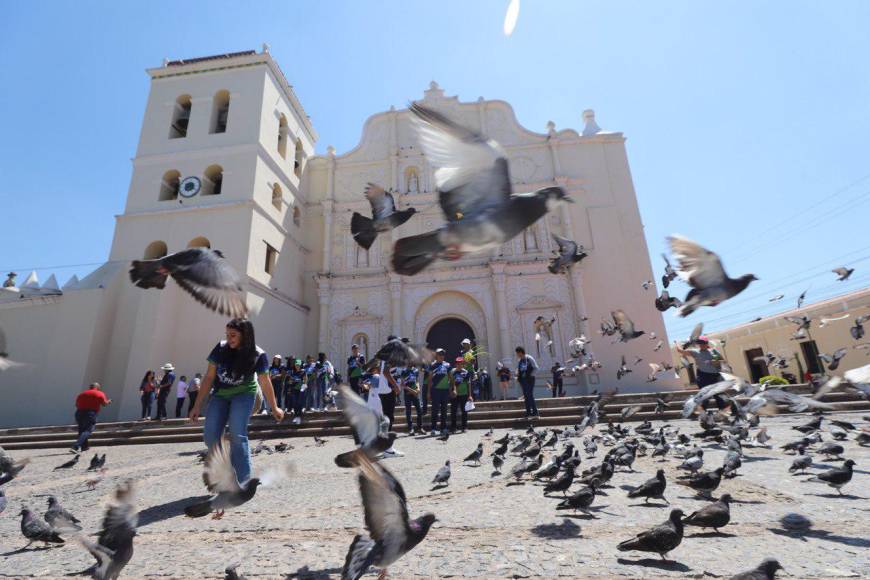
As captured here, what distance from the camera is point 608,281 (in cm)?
2145

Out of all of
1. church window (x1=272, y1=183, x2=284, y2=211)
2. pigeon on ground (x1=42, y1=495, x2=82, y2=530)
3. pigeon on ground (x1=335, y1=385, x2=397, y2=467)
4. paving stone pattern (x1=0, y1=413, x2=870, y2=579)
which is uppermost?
church window (x1=272, y1=183, x2=284, y2=211)

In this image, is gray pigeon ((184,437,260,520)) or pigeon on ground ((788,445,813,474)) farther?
pigeon on ground ((788,445,813,474))

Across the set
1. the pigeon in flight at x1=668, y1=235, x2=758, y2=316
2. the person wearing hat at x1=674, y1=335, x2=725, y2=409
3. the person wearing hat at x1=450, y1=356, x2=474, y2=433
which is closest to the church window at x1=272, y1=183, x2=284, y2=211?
the person wearing hat at x1=450, y1=356, x2=474, y2=433

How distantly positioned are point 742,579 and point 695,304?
2.28 metres

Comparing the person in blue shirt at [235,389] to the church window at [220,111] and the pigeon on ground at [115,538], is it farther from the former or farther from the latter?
the church window at [220,111]

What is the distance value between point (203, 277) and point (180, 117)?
24.3 meters

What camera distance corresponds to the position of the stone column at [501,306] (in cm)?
Answer: 1973

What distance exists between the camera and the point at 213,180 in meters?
21.0

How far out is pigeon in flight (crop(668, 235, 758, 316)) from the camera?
3.60 meters

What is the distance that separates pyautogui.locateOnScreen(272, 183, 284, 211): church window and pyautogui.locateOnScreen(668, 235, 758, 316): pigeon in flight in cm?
2056

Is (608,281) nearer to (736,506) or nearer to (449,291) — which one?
(449,291)

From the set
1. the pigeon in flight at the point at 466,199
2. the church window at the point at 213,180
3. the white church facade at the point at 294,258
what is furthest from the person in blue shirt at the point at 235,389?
the church window at the point at 213,180

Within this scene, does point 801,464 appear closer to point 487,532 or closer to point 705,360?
point 705,360

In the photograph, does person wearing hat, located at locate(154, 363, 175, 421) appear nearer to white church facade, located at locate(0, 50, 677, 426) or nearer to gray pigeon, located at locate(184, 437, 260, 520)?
white church facade, located at locate(0, 50, 677, 426)
